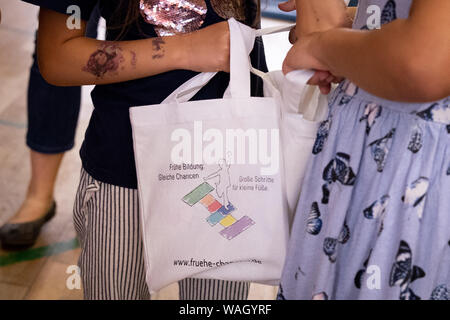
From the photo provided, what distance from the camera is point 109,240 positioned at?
95 cm

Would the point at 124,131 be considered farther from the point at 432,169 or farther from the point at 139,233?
the point at 432,169

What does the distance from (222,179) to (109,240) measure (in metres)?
0.26

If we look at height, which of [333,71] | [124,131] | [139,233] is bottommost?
[139,233]

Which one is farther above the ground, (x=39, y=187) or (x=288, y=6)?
(x=288, y=6)

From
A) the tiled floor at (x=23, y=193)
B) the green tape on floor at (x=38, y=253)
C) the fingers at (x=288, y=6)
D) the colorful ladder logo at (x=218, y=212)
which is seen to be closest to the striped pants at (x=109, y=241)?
the colorful ladder logo at (x=218, y=212)

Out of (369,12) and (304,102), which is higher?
(369,12)

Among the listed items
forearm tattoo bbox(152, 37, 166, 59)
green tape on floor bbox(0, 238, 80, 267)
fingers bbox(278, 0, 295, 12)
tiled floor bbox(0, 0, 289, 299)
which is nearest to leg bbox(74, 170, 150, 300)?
forearm tattoo bbox(152, 37, 166, 59)

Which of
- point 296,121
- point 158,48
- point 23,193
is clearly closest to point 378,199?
point 296,121

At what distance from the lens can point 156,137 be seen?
33.4 inches

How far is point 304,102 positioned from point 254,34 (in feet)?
0.44

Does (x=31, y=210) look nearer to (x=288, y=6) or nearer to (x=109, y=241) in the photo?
(x=109, y=241)

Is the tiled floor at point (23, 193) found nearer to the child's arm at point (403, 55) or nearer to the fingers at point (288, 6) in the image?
the fingers at point (288, 6)

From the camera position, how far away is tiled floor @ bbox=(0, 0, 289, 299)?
1.57 metres
